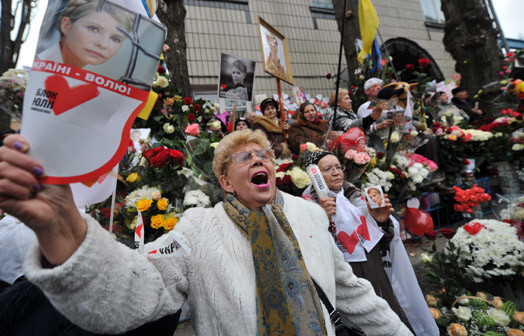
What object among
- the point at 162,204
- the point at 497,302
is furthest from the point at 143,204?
the point at 497,302

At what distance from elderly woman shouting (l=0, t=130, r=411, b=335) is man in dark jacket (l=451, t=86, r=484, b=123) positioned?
21.0 ft

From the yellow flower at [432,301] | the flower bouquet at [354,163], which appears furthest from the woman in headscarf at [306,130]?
the yellow flower at [432,301]

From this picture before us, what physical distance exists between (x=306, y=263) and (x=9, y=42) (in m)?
5.25

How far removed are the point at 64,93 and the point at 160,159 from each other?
1.50 metres

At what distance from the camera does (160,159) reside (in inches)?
86.4

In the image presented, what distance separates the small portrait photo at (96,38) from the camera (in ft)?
2.47

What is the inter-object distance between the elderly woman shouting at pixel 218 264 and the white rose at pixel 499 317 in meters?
1.01

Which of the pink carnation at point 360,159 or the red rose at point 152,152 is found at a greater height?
the red rose at point 152,152

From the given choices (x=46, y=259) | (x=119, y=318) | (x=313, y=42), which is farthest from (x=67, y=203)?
(x=313, y=42)

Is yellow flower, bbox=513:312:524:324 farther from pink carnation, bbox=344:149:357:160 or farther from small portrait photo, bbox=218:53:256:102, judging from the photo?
small portrait photo, bbox=218:53:256:102

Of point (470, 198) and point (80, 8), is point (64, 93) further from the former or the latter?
A: point (470, 198)

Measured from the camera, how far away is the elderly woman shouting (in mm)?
729

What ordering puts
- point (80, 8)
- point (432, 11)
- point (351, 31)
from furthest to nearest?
point (432, 11), point (351, 31), point (80, 8)

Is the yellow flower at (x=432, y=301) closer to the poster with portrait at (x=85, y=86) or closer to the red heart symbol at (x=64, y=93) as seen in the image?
the poster with portrait at (x=85, y=86)
